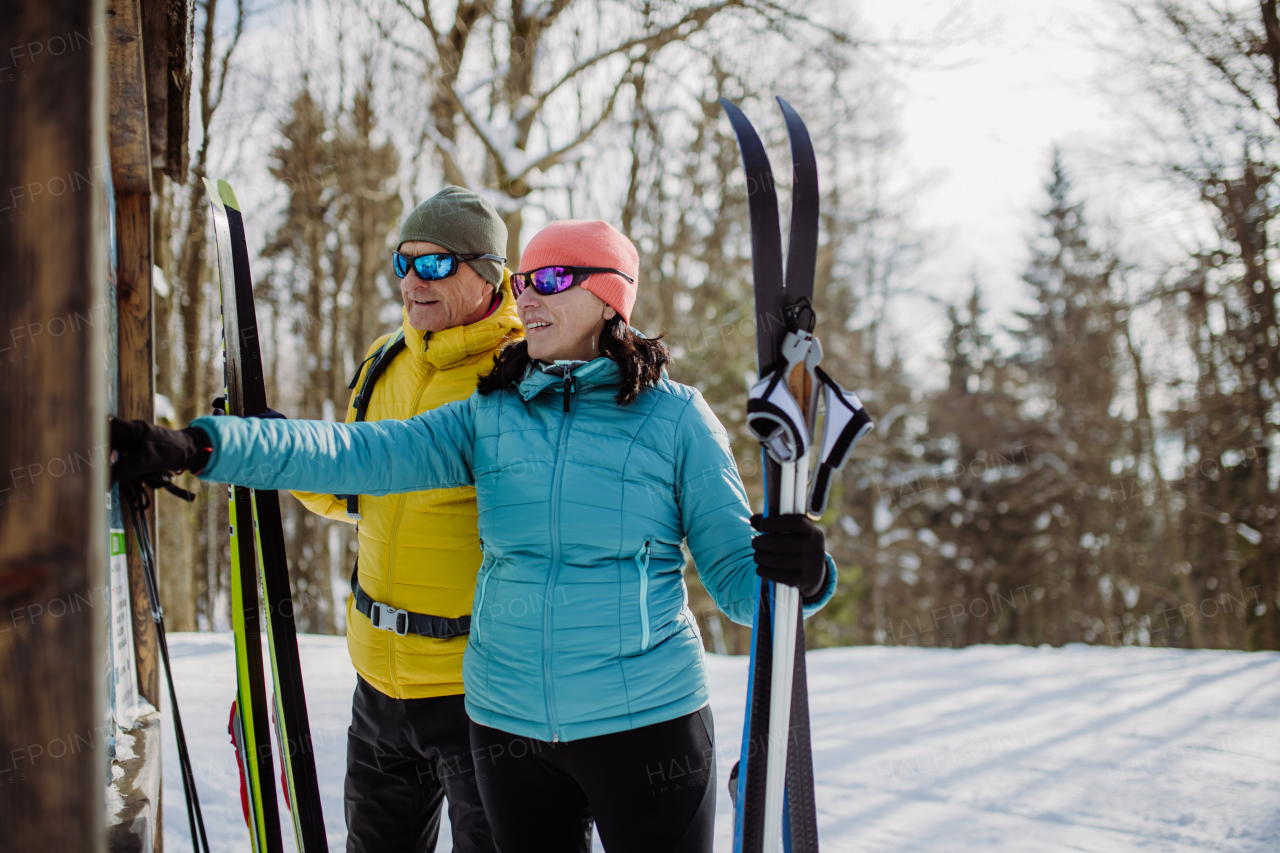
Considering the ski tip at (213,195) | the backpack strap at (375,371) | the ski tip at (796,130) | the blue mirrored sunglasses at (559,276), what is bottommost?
the backpack strap at (375,371)

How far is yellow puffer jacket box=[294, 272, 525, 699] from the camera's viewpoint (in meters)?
1.66

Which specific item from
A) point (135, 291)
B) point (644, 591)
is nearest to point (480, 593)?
point (644, 591)

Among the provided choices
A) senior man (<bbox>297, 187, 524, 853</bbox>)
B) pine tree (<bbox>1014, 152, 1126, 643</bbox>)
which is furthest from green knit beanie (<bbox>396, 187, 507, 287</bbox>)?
pine tree (<bbox>1014, 152, 1126, 643</bbox>)

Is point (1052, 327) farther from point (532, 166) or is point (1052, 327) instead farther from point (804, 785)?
point (804, 785)

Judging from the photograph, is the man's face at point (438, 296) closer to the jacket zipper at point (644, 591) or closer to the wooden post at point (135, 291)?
the jacket zipper at point (644, 591)

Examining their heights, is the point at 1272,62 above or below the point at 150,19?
above

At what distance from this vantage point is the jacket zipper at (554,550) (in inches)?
51.4

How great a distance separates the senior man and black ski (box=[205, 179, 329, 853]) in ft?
0.38

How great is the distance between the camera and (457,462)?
4.97ft

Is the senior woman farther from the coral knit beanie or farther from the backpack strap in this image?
the backpack strap

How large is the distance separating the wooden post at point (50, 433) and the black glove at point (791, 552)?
0.92 m

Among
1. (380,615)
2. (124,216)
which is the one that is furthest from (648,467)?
(124,216)

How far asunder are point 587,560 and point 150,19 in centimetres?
200

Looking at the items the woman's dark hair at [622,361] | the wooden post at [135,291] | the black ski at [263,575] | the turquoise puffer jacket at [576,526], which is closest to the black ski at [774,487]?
the turquoise puffer jacket at [576,526]
